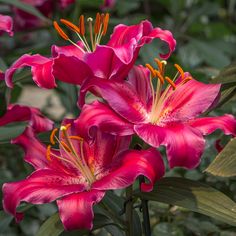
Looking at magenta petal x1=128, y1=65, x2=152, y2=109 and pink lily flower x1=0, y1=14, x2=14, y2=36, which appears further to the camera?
pink lily flower x1=0, y1=14, x2=14, y2=36

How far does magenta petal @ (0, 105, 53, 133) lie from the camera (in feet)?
3.58

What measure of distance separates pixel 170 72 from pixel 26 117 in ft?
0.87

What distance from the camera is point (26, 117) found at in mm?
1101

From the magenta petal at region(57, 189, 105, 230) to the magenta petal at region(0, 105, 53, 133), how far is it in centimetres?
25

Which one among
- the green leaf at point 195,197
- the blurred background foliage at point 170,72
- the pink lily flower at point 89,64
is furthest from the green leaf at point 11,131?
the green leaf at point 195,197

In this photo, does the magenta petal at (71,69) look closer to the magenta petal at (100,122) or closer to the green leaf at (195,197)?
the magenta petal at (100,122)

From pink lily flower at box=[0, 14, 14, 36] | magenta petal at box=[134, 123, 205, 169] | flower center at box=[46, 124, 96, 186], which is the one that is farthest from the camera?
pink lily flower at box=[0, 14, 14, 36]

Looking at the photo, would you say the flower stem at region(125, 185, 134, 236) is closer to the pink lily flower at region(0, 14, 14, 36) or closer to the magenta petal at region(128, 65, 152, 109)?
the magenta petal at region(128, 65, 152, 109)

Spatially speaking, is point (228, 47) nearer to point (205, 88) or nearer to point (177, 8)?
point (177, 8)

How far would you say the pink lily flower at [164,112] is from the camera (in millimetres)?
833

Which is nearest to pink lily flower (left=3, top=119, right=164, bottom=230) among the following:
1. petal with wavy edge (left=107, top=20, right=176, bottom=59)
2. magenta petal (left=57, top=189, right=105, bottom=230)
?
magenta petal (left=57, top=189, right=105, bottom=230)

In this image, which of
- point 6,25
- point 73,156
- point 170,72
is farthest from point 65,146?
point 170,72

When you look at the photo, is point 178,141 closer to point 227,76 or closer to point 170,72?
point 227,76

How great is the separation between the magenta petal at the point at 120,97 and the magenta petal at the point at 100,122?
1cm
